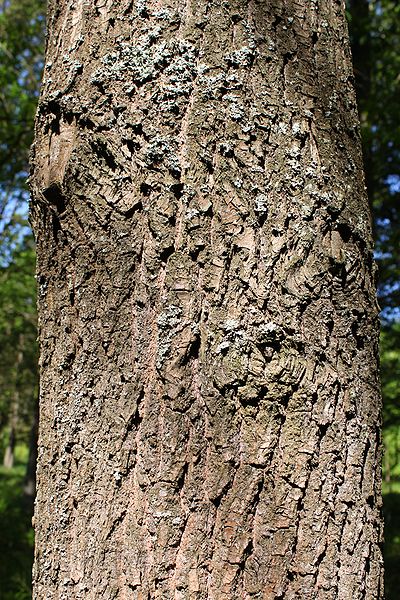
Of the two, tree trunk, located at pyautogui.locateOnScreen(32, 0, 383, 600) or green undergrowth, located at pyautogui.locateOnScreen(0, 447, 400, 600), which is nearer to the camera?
tree trunk, located at pyautogui.locateOnScreen(32, 0, 383, 600)

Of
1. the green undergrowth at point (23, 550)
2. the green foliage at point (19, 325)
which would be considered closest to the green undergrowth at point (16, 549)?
the green undergrowth at point (23, 550)

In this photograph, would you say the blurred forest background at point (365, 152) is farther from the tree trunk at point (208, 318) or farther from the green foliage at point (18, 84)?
the tree trunk at point (208, 318)

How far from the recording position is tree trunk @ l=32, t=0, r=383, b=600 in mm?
1049

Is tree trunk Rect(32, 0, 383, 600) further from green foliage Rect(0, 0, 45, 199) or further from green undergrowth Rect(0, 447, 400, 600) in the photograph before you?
green foliage Rect(0, 0, 45, 199)

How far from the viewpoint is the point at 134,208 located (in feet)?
3.74

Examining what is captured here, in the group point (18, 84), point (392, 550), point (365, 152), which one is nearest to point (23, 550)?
point (392, 550)

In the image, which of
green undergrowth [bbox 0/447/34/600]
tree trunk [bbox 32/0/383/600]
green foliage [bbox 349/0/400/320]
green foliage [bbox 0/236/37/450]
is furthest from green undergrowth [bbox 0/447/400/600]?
tree trunk [bbox 32/0/383/600]

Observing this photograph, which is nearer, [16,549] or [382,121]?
[382,121]

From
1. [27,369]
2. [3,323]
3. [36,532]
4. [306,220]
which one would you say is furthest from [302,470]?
[27,369]

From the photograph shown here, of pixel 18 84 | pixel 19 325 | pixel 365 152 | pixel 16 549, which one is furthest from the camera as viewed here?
pixel 19 325

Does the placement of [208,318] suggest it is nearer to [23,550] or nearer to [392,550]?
[23,550]

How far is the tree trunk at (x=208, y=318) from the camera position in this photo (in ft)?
3.44

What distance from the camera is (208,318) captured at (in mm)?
1090

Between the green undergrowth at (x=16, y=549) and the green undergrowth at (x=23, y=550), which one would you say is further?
the green undergrowth at (x=23, y=550)
